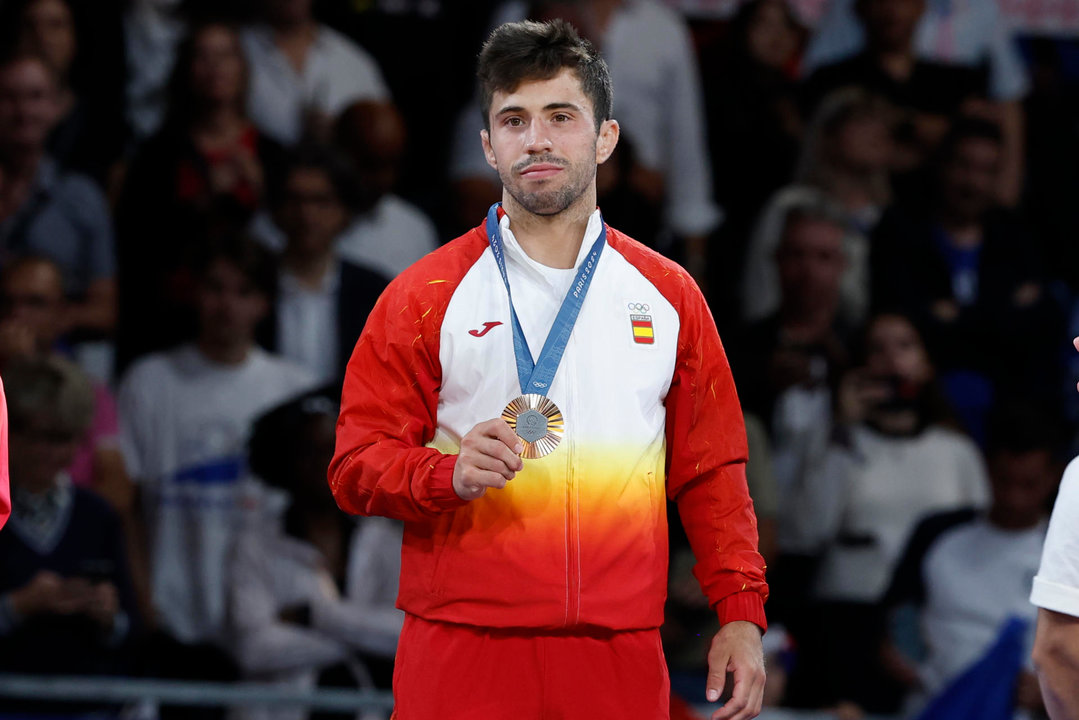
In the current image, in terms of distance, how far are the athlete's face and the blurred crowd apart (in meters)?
2.93

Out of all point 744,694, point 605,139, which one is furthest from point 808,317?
point 744,694

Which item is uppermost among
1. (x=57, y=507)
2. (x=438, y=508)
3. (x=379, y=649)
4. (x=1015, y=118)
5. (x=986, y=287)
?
(x=1015, y=118)

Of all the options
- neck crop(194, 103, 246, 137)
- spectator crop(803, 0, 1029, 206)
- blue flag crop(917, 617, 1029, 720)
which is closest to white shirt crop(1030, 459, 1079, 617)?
blue flag crop(917, 617, 1029, 720)

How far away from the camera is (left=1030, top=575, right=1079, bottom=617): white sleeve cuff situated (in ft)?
8.21

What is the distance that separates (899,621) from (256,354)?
9.70 ft

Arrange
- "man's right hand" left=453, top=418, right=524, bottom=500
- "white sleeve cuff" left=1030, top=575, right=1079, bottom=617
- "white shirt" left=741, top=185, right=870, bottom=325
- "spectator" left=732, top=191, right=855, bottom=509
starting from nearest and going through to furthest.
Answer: "white sleeve cuff" left=1030, top=575, right=1079, bottom=617
"man's right hand" left=453, top=418, right=524, bottom=500
"spectator" left=732, top=191, right=855, bottom=509
"white shirt" left=741, top=185, right=870, bottom=325

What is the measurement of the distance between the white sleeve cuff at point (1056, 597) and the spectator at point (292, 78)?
466cm

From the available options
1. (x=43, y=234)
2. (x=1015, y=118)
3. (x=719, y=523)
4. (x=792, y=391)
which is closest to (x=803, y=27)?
(x=1015, y=118)

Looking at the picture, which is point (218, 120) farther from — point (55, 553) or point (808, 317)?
point (808, 317)

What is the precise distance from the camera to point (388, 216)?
659 cm

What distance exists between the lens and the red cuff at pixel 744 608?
9.70 ft

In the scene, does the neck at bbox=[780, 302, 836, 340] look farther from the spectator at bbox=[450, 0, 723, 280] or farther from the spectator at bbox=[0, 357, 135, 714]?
the spectator at bbox=[0, 357, 135, 714]

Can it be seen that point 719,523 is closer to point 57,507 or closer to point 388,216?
point 57,507

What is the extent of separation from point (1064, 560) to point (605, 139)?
126 centimetres
